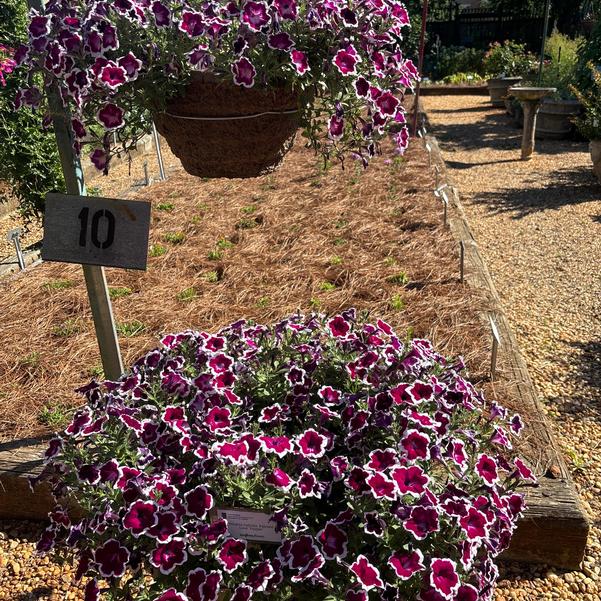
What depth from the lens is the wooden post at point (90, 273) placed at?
1773mm

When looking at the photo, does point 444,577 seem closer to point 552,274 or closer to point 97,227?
point 97,227

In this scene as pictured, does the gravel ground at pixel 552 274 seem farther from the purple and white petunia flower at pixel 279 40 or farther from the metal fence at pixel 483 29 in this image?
the metal fence at pixel 483 29

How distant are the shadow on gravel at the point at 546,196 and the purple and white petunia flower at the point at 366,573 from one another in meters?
5.62

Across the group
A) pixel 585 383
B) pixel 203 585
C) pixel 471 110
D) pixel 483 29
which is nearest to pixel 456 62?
pixel 483 29

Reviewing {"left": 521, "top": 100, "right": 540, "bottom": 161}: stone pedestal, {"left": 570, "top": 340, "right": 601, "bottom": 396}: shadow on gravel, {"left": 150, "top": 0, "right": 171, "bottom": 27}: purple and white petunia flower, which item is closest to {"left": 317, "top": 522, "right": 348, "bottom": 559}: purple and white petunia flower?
{"left": 150, "top": 0, "right": 171, "bottom": 27}: purple and white petunia flower

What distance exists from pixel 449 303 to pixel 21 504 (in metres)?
2.47

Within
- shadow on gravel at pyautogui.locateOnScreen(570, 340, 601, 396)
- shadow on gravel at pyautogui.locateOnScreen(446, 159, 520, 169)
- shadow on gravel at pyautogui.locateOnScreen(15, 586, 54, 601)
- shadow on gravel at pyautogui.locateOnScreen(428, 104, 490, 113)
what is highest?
shadow on gravel at pyautogui.locateOnScreen(428, 104, 490, 113)

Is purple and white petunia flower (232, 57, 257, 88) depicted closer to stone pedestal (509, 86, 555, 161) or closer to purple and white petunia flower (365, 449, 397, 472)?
purple and white petunia flower (365, 449, 397, 472)

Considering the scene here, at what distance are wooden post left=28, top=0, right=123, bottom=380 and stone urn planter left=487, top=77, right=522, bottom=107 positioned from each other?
12308 mm

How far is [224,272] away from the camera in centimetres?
424

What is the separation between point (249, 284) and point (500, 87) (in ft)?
36.3

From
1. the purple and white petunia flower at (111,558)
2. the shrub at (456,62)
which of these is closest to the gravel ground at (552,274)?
the purple and white petunia flower at (111,558)

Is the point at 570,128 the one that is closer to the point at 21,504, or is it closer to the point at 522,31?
the point at 21,504

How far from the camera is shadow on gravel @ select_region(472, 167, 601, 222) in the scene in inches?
263
